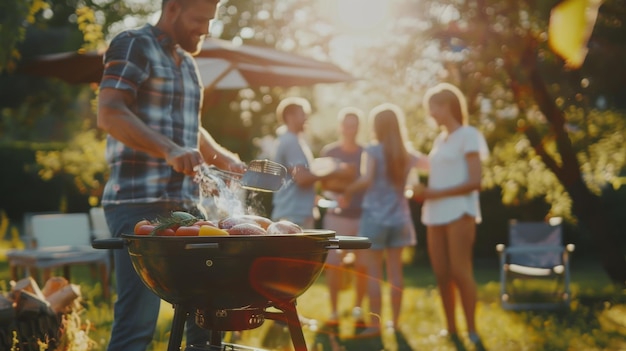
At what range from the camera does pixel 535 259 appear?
28.2ft

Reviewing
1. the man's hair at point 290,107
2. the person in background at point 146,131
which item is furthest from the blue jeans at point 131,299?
the man's hair at point 290,107

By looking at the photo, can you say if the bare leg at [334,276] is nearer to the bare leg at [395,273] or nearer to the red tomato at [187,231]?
the bare leg at [395,273]

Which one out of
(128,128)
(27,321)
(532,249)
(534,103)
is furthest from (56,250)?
(128,128)

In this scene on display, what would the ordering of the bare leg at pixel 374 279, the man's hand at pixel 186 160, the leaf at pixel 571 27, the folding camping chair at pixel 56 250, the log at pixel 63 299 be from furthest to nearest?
the folding camping chair at pixel 56 250
the bare leg at pixel 374 279
the log at pixel 63 299
the man's hand at pixel 186 160
the leaf at pixel 571 27

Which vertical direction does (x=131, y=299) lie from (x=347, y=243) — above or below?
below

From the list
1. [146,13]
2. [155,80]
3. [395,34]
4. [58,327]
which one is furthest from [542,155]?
[146,13]

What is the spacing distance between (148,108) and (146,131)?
0.27 meters

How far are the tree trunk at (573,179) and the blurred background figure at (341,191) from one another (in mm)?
2036

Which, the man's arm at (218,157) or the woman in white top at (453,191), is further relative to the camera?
the woman in white top at (453,191)

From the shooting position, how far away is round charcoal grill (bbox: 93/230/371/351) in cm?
265

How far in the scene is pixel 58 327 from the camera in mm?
4953

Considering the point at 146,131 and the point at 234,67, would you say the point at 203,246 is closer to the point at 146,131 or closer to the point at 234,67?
the point at 146,131

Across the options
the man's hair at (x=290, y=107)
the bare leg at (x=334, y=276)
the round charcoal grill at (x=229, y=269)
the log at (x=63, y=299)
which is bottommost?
the bare leg at (x=334, y=276)

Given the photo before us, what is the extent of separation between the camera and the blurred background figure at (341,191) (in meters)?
7.15
